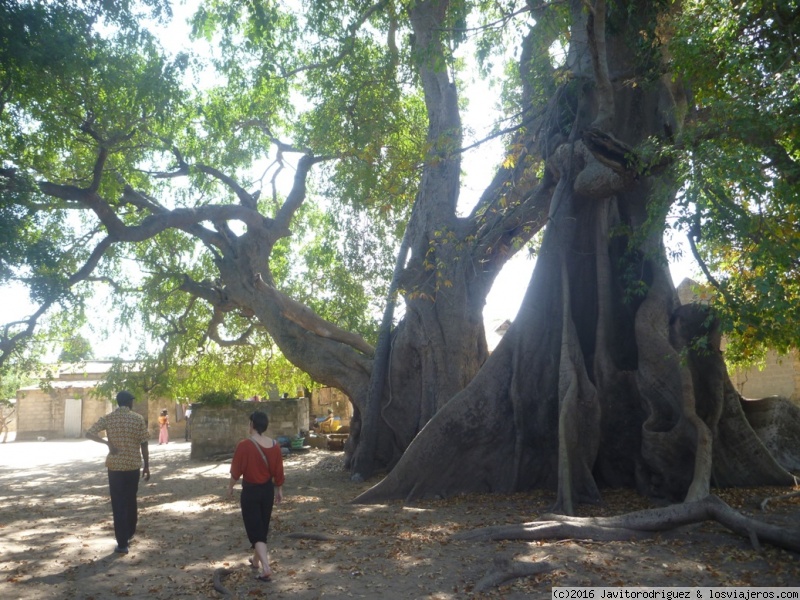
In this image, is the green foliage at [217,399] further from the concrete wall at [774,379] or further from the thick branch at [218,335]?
the concrete wall at [774,379]

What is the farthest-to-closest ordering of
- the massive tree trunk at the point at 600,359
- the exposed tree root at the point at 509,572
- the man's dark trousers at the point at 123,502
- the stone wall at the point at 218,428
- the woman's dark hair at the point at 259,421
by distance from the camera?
the stone wall at the point at 218,428 < the massive tree trunk at the point at 600,359 < the man's dark trousers at the point at 123,502 < the woman's dark hair at the point at 259,421 < the exposed tree root at the point at 509,572

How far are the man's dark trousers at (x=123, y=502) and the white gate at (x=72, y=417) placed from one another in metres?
36.1

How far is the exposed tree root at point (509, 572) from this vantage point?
593 cm

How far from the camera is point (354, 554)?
23.8ft

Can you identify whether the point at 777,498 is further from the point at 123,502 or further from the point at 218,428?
the point at 218,428

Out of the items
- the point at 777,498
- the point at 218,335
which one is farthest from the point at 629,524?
the point at 218,335

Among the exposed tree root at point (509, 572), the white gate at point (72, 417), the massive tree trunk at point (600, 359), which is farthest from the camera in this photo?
the white gate at point (72, 417)

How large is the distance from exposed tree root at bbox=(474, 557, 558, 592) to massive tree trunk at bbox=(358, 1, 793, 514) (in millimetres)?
2623

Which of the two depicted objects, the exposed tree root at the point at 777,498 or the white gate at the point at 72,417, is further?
the white gate at the point at 72,417

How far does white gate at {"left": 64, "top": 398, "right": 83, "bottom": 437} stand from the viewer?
40875 millimetres

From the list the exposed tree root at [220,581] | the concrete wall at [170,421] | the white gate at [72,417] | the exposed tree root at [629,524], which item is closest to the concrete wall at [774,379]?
the exposed tree root at [629,524]

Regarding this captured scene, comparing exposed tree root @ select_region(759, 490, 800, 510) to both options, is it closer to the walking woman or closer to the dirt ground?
the dirt ground

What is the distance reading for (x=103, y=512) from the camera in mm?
10812

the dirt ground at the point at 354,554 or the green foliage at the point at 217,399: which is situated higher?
the green foliage at the point at 217,399
